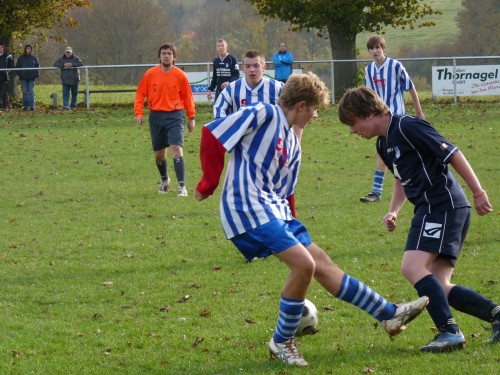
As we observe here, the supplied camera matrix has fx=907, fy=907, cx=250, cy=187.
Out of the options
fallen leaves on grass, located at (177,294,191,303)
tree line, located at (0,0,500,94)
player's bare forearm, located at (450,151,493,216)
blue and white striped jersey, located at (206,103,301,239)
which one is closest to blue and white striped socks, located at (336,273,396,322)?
blue and white striped jersey, located at (206,103,301,239)

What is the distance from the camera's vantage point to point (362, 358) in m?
5.36

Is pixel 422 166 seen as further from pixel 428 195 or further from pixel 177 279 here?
pixel 177 279

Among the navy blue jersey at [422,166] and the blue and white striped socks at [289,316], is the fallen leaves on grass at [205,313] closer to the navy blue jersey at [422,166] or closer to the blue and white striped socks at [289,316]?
the blue and white striped socks at [289,316]

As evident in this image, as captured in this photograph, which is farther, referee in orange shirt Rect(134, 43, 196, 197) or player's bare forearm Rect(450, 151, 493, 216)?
referee in orange shirt Rect(134, 43, 196, 197)

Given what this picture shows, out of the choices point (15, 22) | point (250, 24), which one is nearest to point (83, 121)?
point (15, 22)

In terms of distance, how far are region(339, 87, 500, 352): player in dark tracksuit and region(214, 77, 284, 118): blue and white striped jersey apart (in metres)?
4.10

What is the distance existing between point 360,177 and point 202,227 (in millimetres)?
4270

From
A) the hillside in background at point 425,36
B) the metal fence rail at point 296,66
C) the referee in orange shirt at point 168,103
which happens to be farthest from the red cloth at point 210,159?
the hillside in background at point 425,36

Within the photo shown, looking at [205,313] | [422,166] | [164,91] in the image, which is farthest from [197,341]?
[164,91]

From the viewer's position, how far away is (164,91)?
1235 centimetres

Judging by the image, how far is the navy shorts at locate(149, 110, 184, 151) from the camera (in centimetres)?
1238

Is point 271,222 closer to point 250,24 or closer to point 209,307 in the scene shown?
point 209,307

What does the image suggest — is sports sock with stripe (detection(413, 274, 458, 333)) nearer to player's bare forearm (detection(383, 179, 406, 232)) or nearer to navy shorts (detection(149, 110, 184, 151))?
player's bare forearm (detection(383, 179, 406, 232))

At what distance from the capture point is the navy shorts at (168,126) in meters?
12.4
